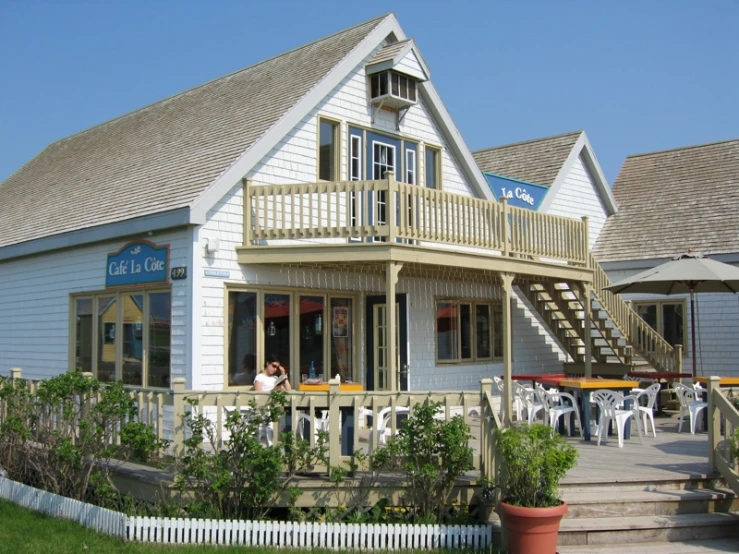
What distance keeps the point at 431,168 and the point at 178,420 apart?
9.69 metres

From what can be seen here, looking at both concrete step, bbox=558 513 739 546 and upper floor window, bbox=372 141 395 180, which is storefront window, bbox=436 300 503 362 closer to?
upper floor window, bbox=372 141 395 180

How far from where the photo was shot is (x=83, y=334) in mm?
14742

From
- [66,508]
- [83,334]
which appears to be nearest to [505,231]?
[83,334]

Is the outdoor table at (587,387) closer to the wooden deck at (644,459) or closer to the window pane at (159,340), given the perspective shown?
the wooden deck at (644,459)

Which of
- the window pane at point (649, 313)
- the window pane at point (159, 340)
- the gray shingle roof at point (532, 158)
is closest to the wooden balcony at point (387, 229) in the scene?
the window pane at point (159, 340)

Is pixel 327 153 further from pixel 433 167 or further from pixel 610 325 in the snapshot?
pixel 610 325

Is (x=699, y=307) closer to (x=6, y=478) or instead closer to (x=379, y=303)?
(x=379, y=303)

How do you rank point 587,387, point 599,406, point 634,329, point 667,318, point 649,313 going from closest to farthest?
point 599,406 → point 587,387 → point 634,329 → point 667,318 → point 649,313

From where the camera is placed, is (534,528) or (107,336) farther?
(107,336)

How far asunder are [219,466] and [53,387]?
2.78 metres

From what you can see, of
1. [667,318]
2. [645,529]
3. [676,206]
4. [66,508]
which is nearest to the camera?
[645,529]

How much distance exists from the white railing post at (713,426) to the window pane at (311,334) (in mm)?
6644

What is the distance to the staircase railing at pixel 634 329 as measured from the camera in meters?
17.9

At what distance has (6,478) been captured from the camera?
1053 centimetres
